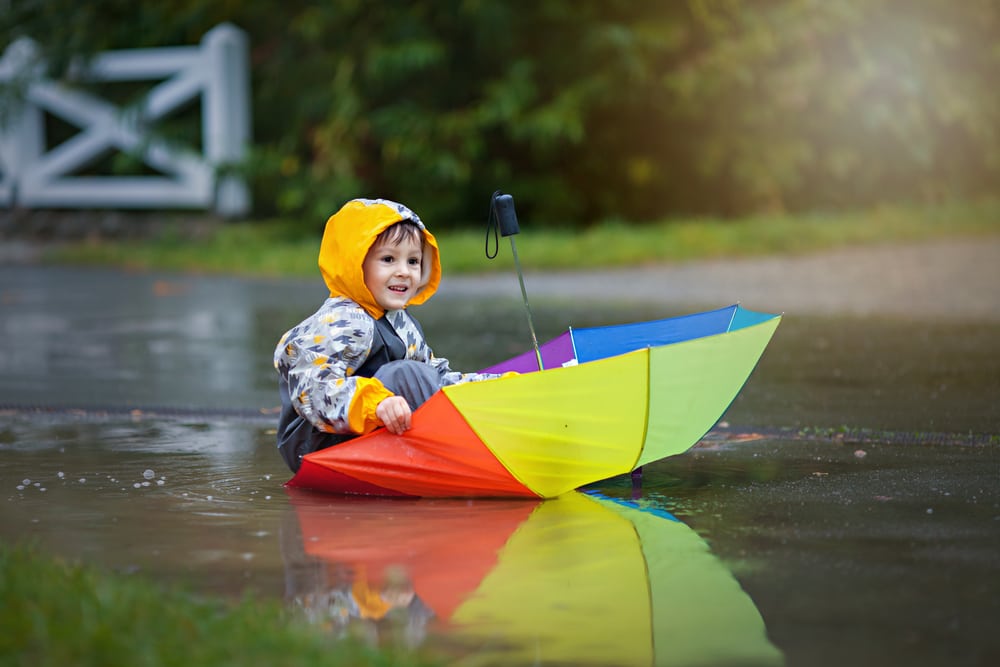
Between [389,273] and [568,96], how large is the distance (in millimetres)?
11608

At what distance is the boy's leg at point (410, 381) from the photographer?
4523 millimetres

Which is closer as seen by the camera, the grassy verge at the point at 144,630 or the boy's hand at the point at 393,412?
the grassy verge at the point at 144,630

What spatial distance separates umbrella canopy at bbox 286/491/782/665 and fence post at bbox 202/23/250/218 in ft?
→ 39.3

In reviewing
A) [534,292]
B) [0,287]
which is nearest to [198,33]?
[0,287]

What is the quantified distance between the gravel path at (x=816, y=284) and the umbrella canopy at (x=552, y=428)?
5.83 meters

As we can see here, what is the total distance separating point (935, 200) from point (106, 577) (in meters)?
18.7

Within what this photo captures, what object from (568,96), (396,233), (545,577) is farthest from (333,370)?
(568,96)

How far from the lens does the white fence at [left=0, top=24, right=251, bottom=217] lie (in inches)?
633

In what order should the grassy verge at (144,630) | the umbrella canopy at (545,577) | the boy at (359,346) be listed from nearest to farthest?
the grassy verge at (144,630), the umbrella canopy at (545,577), the boy at (359,346)

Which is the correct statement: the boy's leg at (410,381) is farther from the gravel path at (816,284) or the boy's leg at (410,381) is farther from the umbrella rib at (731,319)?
the gravel path at (816,284)

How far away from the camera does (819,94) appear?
18.1 metres

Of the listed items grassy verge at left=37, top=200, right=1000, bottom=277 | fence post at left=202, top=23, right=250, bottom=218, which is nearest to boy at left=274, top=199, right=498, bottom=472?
grassy verge at left=37, top=200, right=1000, bottom=277

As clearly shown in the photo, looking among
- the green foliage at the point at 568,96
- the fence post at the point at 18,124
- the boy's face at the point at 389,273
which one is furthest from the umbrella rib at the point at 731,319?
the fence post at the point at 18,124

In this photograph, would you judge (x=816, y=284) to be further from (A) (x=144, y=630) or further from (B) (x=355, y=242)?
(A) (x=144, y=630)
